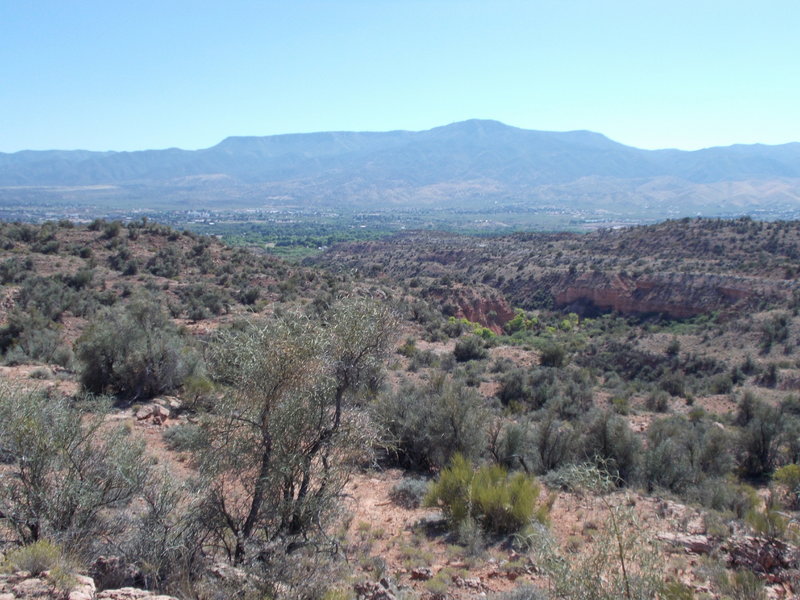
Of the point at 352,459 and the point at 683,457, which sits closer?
the point at 352,459

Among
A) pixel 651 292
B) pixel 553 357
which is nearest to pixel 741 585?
pixel 553 357

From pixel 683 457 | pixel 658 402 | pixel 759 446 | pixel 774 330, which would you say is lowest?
pixel 658 402

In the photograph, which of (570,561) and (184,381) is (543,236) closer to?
(184,381)

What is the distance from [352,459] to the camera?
24.2 ft

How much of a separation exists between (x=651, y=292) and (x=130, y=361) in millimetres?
43123

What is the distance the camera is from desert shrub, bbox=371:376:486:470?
12.1 m

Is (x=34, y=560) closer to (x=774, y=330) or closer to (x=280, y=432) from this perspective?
(x=280, y=432)

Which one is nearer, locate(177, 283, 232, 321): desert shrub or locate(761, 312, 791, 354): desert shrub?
locate(177, 283, 232, 321): desert shrub

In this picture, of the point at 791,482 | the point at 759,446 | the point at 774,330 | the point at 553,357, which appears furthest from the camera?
the point at 774,330

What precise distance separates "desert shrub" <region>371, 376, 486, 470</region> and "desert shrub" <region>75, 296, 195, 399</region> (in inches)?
253

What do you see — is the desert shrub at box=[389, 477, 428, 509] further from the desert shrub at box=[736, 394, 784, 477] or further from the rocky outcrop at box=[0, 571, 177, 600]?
the desert shrub at box=[736, 394, 784, 477]

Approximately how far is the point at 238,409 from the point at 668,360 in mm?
30071

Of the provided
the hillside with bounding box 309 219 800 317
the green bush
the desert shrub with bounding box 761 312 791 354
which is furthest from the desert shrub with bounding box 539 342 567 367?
the green bush

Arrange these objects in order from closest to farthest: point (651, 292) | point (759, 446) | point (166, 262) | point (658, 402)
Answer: point (759, 446) → point (658, 402) → point (166, 262) → point (651, 292)
